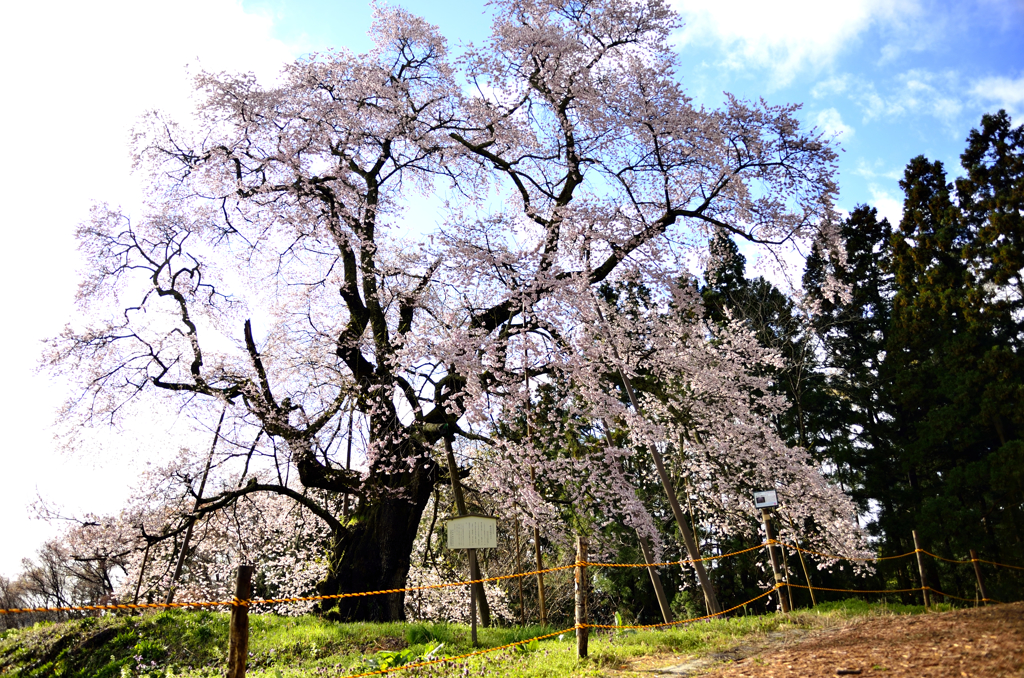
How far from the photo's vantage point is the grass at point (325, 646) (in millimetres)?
6121

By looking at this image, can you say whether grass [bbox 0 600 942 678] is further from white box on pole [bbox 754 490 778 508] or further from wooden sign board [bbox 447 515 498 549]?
white box on pole [bbox 754 490 778 508]

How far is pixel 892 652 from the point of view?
17.0 feet

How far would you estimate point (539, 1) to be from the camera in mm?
10953

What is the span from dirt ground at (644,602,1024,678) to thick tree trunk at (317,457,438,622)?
558 centimetres

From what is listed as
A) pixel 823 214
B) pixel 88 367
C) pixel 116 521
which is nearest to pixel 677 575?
pixel 823 214

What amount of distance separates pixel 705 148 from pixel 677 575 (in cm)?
1606

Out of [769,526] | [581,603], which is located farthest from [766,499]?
[581,603]

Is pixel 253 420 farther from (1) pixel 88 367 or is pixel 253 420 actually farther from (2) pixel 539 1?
(2) pixel 539 1

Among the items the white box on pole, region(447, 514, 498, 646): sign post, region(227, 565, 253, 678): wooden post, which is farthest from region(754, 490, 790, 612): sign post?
region(227, 565, 253, 678): wooden post

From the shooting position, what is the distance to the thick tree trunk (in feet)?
31.6

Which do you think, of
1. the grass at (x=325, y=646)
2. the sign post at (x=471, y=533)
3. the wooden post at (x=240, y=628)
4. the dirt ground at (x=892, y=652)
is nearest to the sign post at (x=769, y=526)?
the grass at (x=325, y=646)

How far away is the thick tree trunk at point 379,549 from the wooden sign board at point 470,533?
97.6 inches

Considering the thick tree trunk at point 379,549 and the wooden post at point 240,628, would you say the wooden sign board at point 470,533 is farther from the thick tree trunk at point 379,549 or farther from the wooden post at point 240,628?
the wooden post at point 240,628

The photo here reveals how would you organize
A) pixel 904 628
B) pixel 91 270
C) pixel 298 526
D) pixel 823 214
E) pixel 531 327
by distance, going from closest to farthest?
pixel 904 628, pixel 531 327, pixel 823 214, pixel 91 270, pixel 298 526
